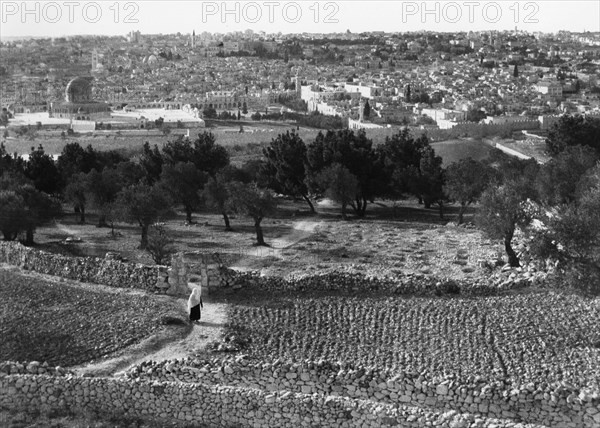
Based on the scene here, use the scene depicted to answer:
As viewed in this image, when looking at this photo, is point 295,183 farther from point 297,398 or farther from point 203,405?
point 297,398

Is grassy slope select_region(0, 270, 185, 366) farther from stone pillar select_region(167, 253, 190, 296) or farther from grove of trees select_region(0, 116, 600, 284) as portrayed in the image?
grove of trees select_region(0, 116, 600, 284)

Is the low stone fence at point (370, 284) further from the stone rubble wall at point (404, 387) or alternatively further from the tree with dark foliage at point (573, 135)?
the tree with dark foliage at point (573, 135)

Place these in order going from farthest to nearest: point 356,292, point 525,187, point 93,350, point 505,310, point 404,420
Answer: point 525,187, point 356,292, point 505,310, point 93,350, point 404,420

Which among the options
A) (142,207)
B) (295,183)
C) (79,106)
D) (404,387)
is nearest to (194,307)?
(404,387)

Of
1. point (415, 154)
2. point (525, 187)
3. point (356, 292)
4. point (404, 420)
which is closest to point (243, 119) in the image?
point (415, 154)

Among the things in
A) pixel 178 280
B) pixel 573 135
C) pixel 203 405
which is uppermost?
pixel 573 135

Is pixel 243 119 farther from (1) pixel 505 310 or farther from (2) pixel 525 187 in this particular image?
(1) pixel 505 310
